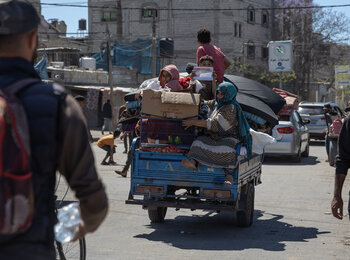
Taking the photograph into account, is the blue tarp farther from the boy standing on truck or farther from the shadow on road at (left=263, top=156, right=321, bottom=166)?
the boy standing on truck

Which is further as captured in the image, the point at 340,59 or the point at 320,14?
the point at 340,59

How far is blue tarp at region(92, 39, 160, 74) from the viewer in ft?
165

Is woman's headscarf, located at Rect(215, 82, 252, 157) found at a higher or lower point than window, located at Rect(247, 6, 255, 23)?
lower

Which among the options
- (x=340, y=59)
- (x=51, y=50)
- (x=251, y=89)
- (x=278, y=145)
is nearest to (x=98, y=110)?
(x=51, y=50)

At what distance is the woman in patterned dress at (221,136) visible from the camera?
8.42 meters

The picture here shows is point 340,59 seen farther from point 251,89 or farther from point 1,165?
point 1,165

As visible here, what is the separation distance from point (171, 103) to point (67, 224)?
5.87 m

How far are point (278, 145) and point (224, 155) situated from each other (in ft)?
37.1

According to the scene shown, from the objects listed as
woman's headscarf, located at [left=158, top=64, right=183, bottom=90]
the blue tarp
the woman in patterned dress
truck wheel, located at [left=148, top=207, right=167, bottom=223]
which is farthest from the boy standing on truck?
the blue tarp

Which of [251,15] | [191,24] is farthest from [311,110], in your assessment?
[251,15]

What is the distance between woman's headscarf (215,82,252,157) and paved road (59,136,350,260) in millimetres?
1316

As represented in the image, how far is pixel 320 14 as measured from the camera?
197ft

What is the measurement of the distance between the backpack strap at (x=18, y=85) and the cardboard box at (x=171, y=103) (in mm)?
5964

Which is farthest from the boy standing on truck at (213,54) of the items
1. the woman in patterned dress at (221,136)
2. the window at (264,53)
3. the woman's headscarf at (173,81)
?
the window at (264,53)
